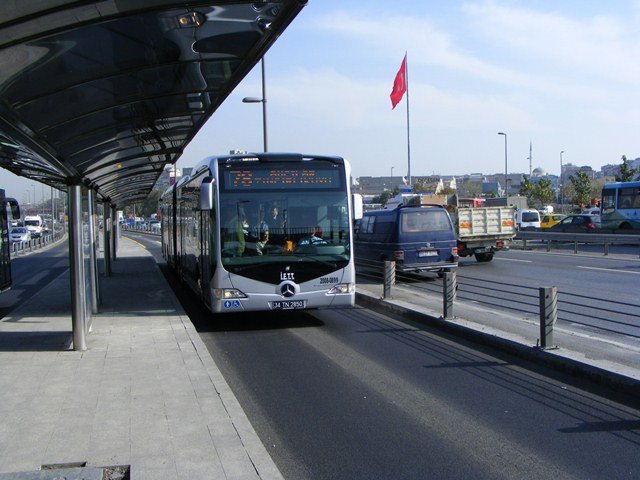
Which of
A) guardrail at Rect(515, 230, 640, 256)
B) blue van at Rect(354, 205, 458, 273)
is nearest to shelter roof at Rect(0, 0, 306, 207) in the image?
blue van at Rect(354, 205, 458, 273)

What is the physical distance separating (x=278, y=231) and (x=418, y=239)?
8.02 m

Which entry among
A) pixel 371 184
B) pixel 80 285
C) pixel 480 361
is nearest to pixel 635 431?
pixel 480 361

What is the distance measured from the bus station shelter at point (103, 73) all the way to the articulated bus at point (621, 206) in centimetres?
3270

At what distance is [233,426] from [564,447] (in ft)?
9.29

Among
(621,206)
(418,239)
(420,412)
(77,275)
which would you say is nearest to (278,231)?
(77,275)

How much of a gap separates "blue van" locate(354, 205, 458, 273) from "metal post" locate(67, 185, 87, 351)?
9.88 meters

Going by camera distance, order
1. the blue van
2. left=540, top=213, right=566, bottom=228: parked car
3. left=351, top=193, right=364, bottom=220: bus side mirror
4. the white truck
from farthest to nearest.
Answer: left=540, top=213, right=566, bottom=228: parked car < the white truck < the blue van < left=351, top=193, right=364, bottom=220: bus side mirror

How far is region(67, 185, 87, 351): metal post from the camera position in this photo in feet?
30.2

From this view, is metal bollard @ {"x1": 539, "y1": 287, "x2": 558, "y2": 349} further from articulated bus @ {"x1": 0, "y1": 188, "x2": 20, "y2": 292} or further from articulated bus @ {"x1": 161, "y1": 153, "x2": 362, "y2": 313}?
articulated bus @ {"x1": 0, "y1": 188, "x2": 20, "y2": 292}

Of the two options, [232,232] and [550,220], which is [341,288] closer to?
[232,232]

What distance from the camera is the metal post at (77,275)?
9219mm

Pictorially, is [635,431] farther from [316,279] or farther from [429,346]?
[316,279]

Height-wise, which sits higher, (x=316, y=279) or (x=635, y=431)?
(x=316, y=279)

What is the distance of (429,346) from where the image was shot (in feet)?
32.6
